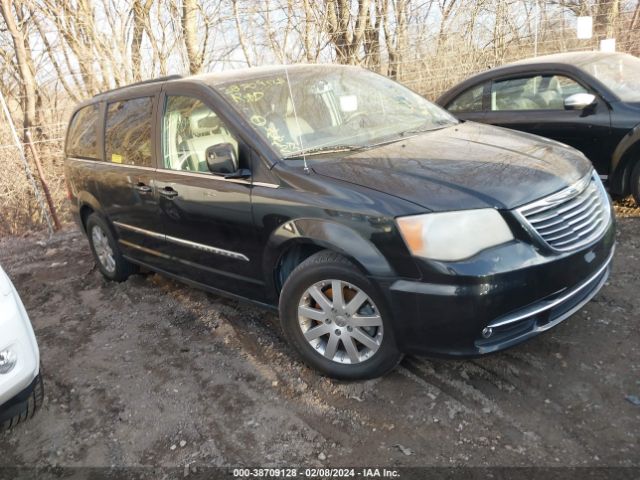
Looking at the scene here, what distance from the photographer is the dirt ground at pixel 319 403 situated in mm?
2408

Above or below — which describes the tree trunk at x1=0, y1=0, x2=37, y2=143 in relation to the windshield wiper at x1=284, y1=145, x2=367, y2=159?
above

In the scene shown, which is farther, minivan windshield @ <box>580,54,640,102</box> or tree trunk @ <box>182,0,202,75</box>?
tree trunk @ <box>182,0,202,75</box>

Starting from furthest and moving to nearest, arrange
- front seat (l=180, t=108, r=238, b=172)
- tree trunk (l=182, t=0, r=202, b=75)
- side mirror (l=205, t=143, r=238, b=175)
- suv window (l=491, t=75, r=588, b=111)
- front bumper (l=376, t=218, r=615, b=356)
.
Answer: tree trunk (l=182, t=0, r=202, b=75) < suv window (l=491, t=75, r=588, b=111) < front seat (l=180, t=108, r=238, b=172) < side mirror (l=205, t=143, r=238, b=175) < front bumper (l=376, t=218, r=615, b=356)

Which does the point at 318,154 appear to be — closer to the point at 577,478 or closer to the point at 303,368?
the point at 303,368

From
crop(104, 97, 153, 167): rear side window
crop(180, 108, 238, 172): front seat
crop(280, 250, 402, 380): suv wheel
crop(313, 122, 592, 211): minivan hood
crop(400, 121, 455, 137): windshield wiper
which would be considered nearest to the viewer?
crop(313, 122, 592, 211): minivan hood

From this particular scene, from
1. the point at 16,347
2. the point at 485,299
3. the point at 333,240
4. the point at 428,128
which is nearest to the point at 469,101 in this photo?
the point at 428,128

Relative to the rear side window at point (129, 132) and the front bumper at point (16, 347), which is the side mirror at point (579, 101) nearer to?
the rear side window at point (129, 132)

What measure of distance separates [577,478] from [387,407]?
0.91m

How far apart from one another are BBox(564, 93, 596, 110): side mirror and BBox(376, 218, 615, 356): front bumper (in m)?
2.68

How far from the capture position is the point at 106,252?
499 cm

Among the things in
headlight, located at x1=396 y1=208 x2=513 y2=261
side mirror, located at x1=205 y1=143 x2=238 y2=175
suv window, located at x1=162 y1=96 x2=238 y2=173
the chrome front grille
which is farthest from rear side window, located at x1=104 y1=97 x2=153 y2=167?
the chrome front grille

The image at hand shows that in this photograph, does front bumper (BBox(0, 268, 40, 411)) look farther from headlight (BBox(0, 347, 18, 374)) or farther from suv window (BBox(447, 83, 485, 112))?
suv window (BBox(447, 83, 485, 112))

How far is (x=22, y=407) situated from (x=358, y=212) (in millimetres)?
1879

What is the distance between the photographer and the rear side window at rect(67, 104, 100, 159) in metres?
4.72
